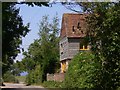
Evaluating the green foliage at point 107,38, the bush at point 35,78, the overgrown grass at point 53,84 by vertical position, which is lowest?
the overgrown grass at point 53,84

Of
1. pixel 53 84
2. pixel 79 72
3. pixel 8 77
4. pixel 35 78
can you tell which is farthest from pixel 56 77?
pixel 79 72

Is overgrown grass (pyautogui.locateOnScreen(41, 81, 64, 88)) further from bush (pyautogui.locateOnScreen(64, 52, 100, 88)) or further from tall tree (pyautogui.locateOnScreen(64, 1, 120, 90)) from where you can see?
tall tree (pyautogui.locateOnScreen(64, 1, 120, 90))

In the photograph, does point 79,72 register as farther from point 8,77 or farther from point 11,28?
point 8,77

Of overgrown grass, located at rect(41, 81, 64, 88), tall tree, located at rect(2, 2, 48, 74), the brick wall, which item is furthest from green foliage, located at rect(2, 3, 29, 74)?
the brick wall

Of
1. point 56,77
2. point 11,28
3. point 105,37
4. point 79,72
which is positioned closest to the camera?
point 105,37

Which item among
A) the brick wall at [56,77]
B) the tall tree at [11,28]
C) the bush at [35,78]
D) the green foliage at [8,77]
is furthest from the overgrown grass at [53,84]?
the tall tree at [11,28]

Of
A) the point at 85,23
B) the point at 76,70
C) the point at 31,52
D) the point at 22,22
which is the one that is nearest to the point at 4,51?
the point at 22,22

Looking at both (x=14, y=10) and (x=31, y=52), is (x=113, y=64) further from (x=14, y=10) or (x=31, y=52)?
(x=31, y=52)

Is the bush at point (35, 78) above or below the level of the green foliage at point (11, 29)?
below

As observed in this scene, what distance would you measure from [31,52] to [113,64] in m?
24.3

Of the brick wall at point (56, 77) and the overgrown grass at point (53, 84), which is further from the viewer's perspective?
the brick wall at point (56, 77)

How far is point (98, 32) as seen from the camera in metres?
8.59

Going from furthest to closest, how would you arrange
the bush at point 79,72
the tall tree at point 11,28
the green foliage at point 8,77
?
the green foliage at point 8,77, the bush at point 79,72, the tall tree at point 11,28

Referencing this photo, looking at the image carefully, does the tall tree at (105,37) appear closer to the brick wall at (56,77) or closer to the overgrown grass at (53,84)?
the overgrown grass at (53,84)
